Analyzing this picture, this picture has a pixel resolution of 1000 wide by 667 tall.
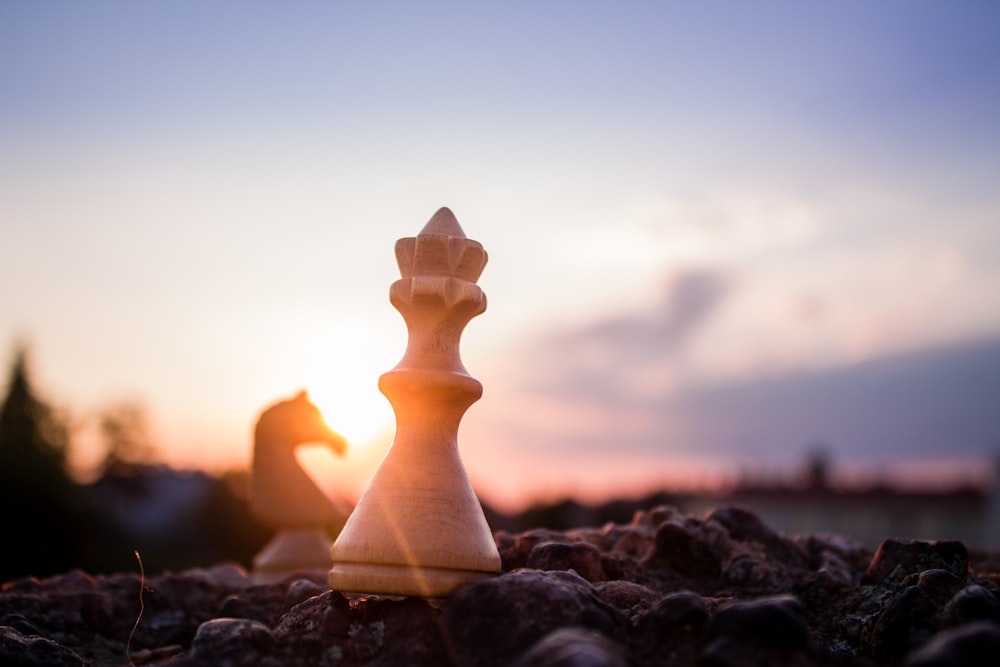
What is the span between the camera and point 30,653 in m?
4.89

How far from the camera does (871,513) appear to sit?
33812 millimetres

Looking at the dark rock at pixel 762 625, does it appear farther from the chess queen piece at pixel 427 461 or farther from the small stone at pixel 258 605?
the small stone at pixel 258 605

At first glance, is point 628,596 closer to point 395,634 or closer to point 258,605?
point 395,634

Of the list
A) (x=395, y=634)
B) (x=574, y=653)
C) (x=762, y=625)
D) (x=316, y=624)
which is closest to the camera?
(x=574, y=653)

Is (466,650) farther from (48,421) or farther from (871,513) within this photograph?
(48,421)

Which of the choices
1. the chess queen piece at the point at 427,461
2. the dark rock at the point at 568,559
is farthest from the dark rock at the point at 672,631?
the dark rock at the point at 568,559

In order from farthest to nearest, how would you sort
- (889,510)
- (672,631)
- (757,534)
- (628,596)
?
(889,510) → (757,534) → (628,596) → (672,631)

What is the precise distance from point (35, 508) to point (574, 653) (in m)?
28.6

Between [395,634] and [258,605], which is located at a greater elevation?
[395,634]

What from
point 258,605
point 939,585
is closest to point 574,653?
point 939,585

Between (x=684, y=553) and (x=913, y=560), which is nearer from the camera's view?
(x=913, y=560)

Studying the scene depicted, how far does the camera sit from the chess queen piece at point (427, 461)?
4730mm

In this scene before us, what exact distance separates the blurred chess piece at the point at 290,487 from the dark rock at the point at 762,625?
5892mm

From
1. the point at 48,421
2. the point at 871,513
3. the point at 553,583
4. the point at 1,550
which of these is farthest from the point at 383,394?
the point at 48,421
